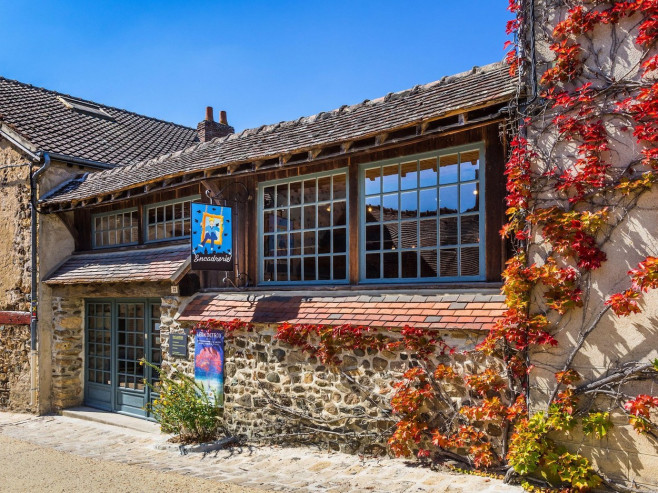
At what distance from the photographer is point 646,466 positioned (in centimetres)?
466

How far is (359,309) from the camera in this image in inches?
258

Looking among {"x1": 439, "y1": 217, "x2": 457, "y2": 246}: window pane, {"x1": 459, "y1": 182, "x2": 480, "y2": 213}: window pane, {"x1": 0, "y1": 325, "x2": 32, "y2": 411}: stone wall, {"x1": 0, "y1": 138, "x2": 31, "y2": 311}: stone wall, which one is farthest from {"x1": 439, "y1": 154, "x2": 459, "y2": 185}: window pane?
{"x1": 0, "y1": 325, "x2": 32, "y2": 411}: stone wall

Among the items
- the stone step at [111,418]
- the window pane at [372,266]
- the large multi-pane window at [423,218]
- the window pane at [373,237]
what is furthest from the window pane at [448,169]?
the stone step at [111,418]

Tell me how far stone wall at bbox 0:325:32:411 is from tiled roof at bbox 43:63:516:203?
9.40ft

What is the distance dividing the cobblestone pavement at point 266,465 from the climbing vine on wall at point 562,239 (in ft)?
1.22

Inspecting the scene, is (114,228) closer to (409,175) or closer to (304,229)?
(304,229)

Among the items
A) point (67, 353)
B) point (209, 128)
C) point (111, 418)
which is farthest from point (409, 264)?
point (209, 128)

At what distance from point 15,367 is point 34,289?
5.62 feet

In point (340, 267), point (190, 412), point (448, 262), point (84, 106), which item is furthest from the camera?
point (84, 106)

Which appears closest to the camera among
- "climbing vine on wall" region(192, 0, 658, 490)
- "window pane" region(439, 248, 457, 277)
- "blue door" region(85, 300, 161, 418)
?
"climbing vine on wall" region(192, 0, 658, 490)

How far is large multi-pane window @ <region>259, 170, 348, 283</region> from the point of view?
287 inches

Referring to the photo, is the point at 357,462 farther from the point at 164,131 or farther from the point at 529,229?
the point at 164,131

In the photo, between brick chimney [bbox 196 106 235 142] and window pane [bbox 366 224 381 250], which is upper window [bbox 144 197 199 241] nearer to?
window pane [bbox 366 224 381 250]

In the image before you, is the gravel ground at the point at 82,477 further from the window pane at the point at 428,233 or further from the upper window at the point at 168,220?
the upper window at the point at 168,220
